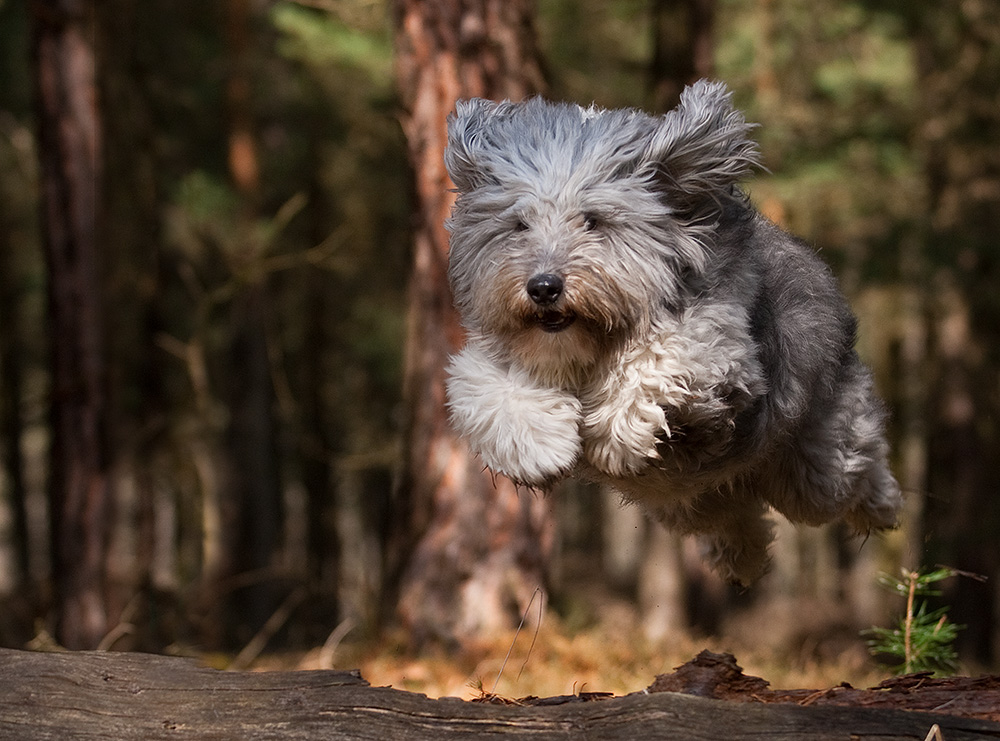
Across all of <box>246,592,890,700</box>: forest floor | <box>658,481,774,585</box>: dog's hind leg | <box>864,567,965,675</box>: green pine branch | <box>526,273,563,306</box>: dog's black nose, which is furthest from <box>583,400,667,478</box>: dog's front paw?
<box>246,592,890,700</box>: forest floor

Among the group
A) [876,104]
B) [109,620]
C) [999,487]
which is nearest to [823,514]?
[109,620]

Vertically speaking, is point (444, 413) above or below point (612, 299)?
below

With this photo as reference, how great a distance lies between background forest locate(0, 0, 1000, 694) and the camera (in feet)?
23.2

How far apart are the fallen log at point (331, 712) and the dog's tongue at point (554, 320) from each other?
1.25 metres

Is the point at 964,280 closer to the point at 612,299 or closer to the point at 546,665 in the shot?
the point at 546,665

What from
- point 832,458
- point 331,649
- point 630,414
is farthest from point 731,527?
point 331,649

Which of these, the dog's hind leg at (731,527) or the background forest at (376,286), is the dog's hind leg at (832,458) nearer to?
the dog's hind leg at (731,527)

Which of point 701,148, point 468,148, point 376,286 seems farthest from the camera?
point 376,286

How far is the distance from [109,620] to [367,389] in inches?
612

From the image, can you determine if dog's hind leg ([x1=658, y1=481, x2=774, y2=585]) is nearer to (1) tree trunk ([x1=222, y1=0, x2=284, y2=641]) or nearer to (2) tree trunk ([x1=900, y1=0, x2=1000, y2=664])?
(2) tree trunk ([x1=900, y1=0, x2=1000, y2=664])

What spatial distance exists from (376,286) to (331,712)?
1584 centimetres

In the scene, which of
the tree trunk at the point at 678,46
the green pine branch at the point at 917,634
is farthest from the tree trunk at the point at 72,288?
the tree trunk at the point at 678,46

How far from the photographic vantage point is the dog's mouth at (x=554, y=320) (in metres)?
3.70

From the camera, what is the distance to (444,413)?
278 inches
